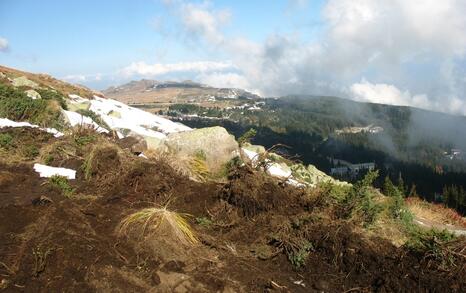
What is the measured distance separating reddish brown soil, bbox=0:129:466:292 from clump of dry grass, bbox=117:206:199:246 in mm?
249

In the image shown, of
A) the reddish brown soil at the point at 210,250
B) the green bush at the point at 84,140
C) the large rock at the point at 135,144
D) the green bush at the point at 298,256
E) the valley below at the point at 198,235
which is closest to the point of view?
the reddish brown soil at the point at 210,250

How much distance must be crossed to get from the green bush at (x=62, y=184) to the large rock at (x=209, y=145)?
5924mm

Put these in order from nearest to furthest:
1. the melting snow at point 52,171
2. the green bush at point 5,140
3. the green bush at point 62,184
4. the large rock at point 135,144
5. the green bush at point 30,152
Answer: the green bush at point 62,184
the melting snow at point 52,171
the green bush at point 30,152
the green bush at point 5,140
the large rock at point 135,144

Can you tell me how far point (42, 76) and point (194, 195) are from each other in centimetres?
4882

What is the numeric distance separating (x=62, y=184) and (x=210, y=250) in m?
5.72

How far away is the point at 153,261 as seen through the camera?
771 cm

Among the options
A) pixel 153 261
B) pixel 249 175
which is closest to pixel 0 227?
pixel 153 261

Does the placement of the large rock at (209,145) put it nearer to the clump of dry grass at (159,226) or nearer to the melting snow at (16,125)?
the melting snow at (16,125)

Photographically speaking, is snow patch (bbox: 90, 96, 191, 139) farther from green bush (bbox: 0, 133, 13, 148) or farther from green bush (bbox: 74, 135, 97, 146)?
green bush (bbox: 0, 133, 13, 148)

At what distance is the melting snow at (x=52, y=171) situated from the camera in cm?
1298

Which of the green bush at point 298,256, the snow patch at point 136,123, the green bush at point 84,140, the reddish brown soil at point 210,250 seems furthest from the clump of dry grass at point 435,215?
the snow patch at point 136,123

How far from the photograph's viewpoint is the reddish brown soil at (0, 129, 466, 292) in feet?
22.8

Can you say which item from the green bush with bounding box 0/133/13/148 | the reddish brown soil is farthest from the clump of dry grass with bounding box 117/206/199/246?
the green bush with bounding box 0/133/13/148

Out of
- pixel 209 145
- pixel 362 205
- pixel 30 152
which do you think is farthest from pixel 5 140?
pixel 362 205
